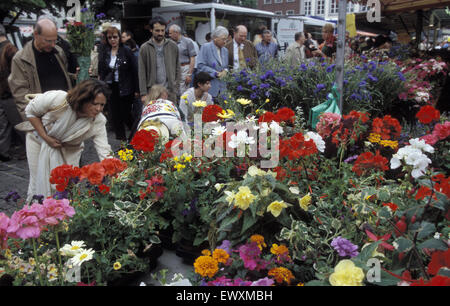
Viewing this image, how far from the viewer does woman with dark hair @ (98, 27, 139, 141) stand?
576 cm

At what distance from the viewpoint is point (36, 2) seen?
10.3 m

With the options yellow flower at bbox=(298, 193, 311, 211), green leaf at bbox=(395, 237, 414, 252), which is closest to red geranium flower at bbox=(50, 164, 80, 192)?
yellow flower at bbox=(298, 193, 311, 211)

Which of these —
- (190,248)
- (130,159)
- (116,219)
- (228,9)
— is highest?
(228,9)

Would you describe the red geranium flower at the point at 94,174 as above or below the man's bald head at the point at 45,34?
below

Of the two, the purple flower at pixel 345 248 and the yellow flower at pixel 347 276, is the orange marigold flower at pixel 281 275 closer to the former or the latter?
the purple flower at pixel 345 248

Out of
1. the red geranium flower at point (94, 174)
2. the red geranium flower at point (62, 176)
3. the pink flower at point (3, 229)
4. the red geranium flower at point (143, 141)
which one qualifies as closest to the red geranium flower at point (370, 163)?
the red geranium flower at point (143, 141)

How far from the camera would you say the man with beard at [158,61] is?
529 centimetres

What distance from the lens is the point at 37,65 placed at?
364 cm

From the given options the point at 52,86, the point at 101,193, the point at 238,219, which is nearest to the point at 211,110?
the point at 101,193

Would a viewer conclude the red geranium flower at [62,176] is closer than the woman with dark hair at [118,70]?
Yes

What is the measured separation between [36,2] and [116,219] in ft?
34.1

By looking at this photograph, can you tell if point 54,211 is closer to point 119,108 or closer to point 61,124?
point 61,124

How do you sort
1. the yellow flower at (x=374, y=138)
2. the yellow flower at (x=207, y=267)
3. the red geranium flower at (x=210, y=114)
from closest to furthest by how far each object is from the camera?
the yellow flower at (x=207, y=267)
the yellow flower at (x=374, y=138)
the red geranium flower at (x=210, y=114)

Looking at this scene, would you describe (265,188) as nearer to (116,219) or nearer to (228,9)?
(116,219)
